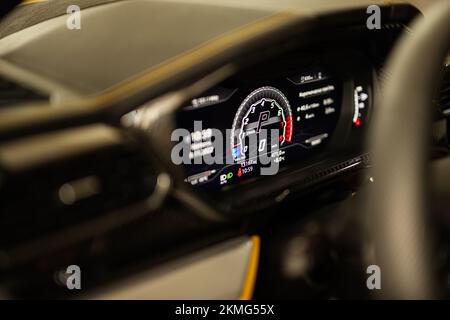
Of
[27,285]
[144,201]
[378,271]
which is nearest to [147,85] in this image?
[144,201]

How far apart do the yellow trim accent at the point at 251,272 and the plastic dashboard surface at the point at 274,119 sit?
138mm

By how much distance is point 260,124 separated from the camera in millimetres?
1276

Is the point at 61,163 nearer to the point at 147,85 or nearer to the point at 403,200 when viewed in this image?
the point at 147,85

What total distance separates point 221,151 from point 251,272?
251 mm

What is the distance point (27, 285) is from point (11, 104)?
27cm

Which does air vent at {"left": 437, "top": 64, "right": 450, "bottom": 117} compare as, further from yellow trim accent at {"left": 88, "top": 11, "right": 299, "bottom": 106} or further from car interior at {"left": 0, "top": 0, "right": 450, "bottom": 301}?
yellow trim accent at {"left": 88, "top": 11, "right": 299, "bottom": 106}

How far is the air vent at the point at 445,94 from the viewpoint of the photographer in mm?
1479

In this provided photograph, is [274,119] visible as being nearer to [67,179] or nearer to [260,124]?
[260,124]

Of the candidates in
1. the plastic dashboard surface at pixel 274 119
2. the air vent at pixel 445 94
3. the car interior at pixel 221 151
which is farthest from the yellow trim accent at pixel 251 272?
the air vent at pixel 445 94

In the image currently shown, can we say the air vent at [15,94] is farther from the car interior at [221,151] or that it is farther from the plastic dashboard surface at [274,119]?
the plastic dashboard surface at [274,119]

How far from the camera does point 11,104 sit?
0.89m

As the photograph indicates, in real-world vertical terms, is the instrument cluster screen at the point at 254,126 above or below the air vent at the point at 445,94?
below

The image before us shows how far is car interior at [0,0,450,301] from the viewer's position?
79 cm

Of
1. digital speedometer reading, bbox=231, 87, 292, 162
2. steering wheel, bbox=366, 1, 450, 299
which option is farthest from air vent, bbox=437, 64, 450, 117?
steering wheel, bbox=366, 1, 450, 299
